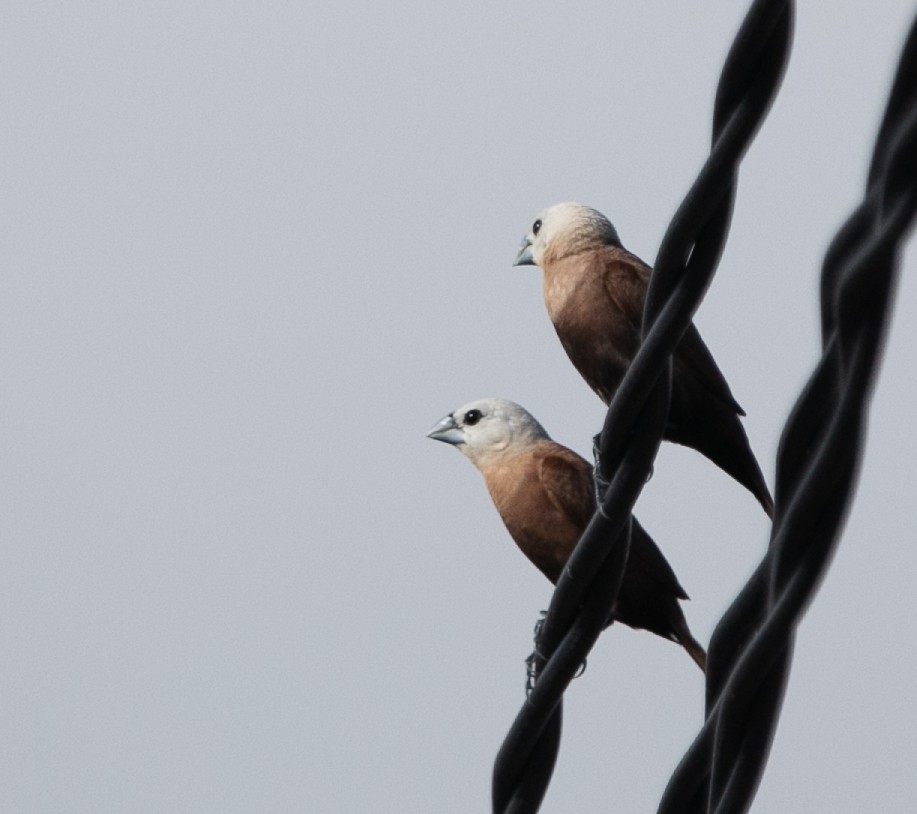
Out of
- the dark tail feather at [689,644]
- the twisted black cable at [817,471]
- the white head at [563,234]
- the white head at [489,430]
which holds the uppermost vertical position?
the white head at [563,234]

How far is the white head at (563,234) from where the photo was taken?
19.3 feet

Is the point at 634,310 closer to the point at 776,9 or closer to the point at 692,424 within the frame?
the point at 692,424

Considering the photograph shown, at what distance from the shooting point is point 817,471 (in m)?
1.58

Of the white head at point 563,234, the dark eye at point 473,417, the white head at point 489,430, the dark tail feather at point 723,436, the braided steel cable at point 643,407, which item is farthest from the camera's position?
the dark eye at point 473,417

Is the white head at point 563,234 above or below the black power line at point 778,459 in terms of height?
above

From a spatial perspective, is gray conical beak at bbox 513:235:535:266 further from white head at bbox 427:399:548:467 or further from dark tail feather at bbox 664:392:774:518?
dark tail feather at bbox 664:392:774:518

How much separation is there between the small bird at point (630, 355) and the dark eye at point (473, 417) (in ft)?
3.67

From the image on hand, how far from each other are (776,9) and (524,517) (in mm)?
Answer: 4065

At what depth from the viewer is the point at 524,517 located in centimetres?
579

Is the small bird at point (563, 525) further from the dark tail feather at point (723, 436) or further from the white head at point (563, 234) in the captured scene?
the white head at point (563, 234)

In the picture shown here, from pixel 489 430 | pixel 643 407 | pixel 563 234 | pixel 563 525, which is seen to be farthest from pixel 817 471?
pixel 489 430

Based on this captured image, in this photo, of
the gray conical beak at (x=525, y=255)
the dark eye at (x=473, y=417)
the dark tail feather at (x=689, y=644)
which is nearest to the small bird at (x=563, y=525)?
the dark tail feather at (x=689, y=644)

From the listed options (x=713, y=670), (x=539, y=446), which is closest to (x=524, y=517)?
(x=539, y=446)

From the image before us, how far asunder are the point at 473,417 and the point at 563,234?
1063mm
